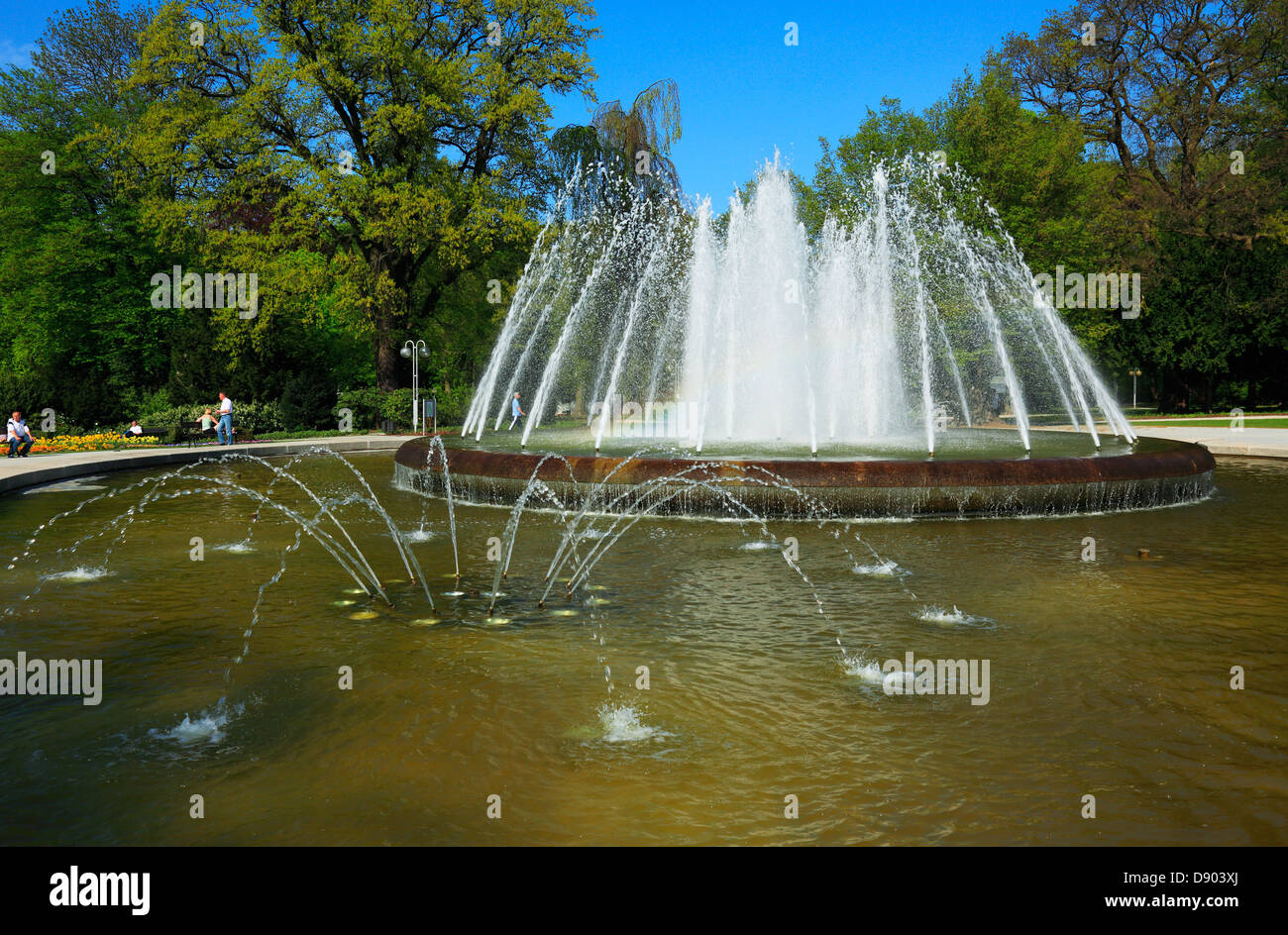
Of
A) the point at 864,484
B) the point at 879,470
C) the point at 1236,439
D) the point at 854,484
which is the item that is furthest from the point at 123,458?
the point at 1236,439

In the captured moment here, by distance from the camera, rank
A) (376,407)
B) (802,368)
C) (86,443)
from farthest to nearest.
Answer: (376,407) < (86,443) < (802,368)

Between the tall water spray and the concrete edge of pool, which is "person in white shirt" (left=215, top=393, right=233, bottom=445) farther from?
the concrete edge of pool

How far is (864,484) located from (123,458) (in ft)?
53.7

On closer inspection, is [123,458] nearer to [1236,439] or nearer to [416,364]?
[416,364]

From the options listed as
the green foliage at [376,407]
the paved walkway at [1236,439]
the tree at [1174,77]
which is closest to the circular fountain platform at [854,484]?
the paved walkway at [1236,439]

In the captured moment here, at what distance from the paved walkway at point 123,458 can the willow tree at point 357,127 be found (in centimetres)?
629

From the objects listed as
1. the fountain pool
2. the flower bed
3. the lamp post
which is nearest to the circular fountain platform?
the fountain pool

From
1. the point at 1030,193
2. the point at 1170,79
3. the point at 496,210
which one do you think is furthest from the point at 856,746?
the point at 1170,79

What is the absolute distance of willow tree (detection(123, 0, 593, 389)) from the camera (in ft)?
104

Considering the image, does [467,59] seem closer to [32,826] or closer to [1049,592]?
[1049,592]

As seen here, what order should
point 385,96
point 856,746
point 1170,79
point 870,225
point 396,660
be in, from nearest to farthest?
point 856,746
point 396,660
point 385,96
point 870,225
point 1170,79

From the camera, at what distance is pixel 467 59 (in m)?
34.1

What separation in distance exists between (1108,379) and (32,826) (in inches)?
2779

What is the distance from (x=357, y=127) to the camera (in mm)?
34156
